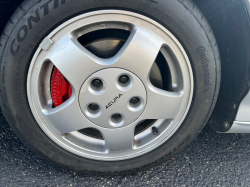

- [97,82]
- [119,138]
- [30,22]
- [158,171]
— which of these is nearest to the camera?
[30,22]

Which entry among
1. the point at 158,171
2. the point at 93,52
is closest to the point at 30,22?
the point at 93,52

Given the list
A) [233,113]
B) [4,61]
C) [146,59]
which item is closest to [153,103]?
[146,59]

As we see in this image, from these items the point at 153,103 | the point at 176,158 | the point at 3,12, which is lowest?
the point at 176,158

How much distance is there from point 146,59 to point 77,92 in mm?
391

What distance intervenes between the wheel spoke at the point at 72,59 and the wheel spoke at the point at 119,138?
36 cm

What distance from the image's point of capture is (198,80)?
1.10 metres

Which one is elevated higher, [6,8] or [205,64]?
[6,8]

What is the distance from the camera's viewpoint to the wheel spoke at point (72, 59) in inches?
38.5

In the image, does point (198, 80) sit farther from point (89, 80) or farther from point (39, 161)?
point (39, 161)

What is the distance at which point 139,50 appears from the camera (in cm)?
100

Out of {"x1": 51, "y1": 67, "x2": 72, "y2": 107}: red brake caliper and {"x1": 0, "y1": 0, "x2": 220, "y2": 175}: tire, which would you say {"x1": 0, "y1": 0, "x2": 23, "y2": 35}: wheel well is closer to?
{"x1": 0, "y1": 0, "x2": 220, "y2": 175}: tire

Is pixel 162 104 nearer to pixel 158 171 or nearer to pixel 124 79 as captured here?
pixel 124 79

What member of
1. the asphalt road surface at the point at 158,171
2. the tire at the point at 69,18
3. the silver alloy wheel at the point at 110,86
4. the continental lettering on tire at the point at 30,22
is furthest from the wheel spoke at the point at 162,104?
the continental lettering on tire at the point at 30,22

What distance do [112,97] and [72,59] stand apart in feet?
0.91
